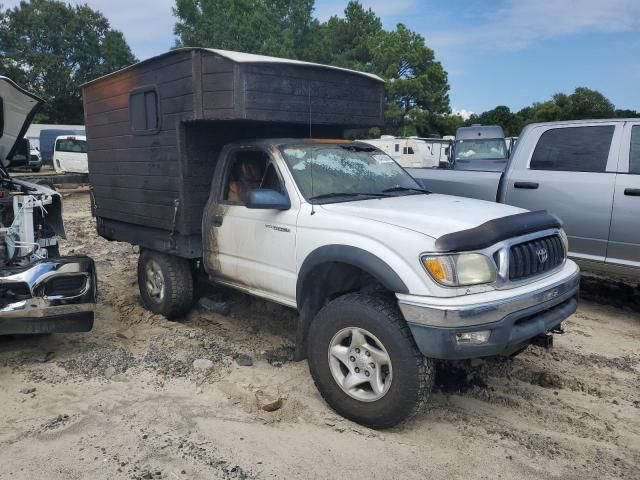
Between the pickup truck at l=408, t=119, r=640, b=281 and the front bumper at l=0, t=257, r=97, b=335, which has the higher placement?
the pickup truck at l=408, t=119, r=640, b=281

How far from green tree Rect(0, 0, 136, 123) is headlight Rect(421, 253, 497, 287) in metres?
47.6

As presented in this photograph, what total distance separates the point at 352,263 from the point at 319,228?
0.45 m

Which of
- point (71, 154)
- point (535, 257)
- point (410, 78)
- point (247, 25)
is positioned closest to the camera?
point (535, 257)

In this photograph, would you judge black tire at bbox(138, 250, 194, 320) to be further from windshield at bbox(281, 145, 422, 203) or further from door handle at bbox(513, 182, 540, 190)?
door handle at bbox(513, 182, 540, 190)

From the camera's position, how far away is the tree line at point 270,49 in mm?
36188

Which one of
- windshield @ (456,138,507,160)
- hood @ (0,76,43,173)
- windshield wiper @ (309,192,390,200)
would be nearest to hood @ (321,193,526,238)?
windshield wiper @ (309,192,390,200)

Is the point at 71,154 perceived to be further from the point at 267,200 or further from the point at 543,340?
the point at 543,340

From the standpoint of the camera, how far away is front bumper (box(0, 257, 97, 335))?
3955 millimetres

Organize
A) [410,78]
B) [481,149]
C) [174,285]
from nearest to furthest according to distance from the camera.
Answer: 1. [174,285]
2. [481,149]
3. [410,78]

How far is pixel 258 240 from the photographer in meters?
4.27

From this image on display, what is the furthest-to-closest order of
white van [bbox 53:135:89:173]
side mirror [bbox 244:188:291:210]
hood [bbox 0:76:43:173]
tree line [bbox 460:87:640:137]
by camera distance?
1. tree line [bbox 460:87:640:137]
2. white van [bbox 53:135:89:173]
3. hood [bbox 0:76:43:173]
4. side mirror [bbox 244:188:291:210]

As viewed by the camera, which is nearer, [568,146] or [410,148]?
[568,146]

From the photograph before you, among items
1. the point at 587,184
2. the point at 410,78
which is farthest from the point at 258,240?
the point at 410,78

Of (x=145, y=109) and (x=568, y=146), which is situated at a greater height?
(x=145, y=109)
